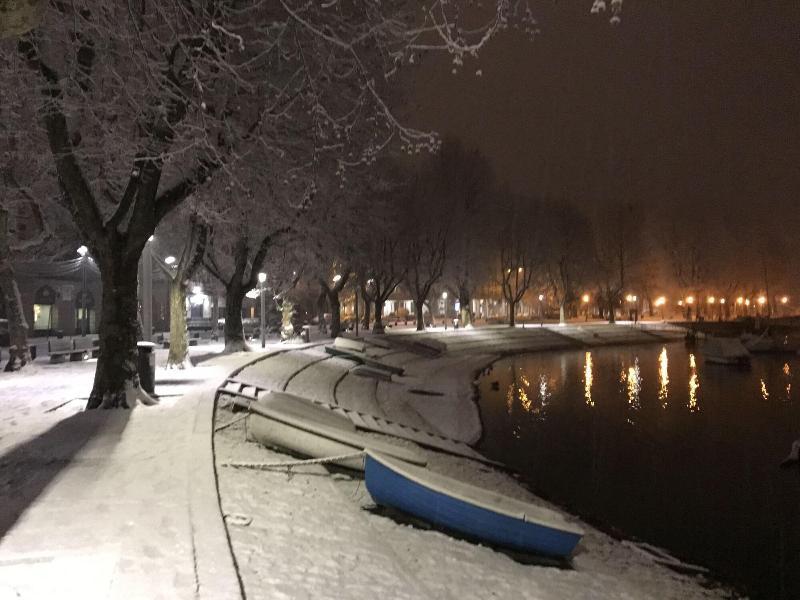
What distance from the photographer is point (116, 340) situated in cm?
1189

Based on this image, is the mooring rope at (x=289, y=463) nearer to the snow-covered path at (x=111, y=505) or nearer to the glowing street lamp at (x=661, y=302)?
the snow-covered path at (x=111, y=505)

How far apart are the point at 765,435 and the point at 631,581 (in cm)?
1332

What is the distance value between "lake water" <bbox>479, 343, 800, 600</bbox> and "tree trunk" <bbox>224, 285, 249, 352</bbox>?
10.3 meters

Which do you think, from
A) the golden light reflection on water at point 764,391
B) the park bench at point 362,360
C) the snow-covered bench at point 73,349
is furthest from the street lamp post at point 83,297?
the golden light reflection on water at point 764,391

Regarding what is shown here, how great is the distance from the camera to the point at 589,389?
27844 millimetres

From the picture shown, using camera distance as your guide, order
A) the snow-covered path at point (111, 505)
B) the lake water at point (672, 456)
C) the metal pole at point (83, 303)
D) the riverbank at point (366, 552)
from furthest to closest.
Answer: the metal pole at point (83, 303), the lake water at point (672, 456), the riverbank at point (366, 552), the snow-covered path at point (111, 505)

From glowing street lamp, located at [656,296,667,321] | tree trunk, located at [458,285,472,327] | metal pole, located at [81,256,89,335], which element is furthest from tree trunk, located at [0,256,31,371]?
glowing street lamp, located at [656,296,667,321]

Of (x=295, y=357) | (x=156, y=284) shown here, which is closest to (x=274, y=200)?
(x=295, y=357)

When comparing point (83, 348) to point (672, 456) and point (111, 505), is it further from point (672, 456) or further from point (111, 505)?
point (672, 456)

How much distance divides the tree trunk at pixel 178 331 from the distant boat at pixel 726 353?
112ft

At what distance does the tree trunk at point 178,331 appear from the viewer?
1944cm

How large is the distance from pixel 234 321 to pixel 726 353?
3162cm

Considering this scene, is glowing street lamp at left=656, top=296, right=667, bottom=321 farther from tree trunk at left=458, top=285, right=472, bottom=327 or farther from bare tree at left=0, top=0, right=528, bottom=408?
bare tree at left=0, top=0, right=528, bottom=408

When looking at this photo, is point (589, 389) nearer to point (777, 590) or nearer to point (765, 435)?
point (765, 435)
